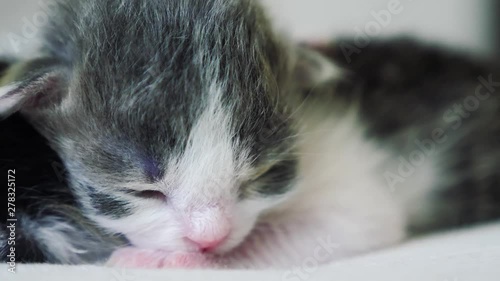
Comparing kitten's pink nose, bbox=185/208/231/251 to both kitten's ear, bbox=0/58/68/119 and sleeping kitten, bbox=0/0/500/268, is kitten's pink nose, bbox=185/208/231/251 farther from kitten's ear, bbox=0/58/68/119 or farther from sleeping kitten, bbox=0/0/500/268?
kitten's ear, bbox=0/58/68/119

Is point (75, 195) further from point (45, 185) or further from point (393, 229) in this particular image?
point (393, 229)

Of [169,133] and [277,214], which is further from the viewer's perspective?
[277,214]

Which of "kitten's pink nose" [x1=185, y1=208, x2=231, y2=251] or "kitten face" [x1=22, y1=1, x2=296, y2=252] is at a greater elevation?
"kitten face" [x1=22, y1=1, x2=296, y2=252]

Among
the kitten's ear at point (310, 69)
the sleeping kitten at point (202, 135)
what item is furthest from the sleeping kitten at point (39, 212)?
the kitten's ear at point (310, 69)

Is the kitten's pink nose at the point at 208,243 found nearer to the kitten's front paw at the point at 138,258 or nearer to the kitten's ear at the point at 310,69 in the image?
the kitten's front paw at the point at 138,258

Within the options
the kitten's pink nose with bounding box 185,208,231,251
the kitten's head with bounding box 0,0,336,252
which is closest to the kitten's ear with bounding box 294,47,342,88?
the kitten's head with bounding box 0,0,336,252

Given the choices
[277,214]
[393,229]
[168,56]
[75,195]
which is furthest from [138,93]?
[393,229]
